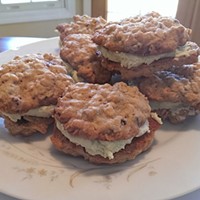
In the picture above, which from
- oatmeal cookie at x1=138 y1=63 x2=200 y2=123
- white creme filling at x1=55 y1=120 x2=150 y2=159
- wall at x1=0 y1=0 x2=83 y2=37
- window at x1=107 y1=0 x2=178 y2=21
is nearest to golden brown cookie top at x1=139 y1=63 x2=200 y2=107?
oatmeal cookie at x1=138 y1=63 x2=200 y2=123

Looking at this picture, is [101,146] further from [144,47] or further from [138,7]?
[138,7]

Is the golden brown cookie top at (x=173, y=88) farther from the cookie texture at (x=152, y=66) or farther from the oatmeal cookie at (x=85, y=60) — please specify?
the oatmeal cookie at (x=85, y=60)

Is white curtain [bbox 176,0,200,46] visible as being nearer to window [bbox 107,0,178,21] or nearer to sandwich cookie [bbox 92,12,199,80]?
window [bbox 107,0,178,21]

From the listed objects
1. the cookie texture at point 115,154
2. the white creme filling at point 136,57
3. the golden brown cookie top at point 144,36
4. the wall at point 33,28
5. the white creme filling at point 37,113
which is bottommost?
the wall at point 33,28

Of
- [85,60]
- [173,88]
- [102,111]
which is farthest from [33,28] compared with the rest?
[102,111]

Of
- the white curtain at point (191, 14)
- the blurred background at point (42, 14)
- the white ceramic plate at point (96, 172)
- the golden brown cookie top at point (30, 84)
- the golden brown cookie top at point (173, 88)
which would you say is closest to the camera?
the white ceramic plate at point (96, 172)

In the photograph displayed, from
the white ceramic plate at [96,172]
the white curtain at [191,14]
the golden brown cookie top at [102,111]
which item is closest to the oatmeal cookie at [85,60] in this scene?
the golden brown cookie top at [102,111]
